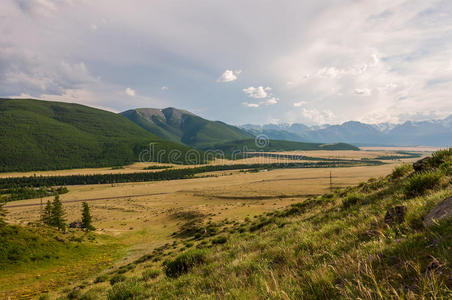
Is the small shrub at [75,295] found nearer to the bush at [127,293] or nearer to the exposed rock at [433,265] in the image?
the bush at [127,293]

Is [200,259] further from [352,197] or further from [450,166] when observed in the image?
[450,166]

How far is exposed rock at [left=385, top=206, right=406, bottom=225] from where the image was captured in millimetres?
4684

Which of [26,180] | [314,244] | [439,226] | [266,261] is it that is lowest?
[26,180]

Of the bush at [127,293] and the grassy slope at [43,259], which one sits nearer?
the bush at [127,293]

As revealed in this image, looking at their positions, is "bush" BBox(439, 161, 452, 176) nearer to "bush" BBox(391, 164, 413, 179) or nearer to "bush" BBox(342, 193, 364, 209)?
"bush" BBox(342, 193, 364, 209)

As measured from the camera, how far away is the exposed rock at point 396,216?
468 centimetres

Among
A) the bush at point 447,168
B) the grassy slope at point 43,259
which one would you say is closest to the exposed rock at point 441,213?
the bush at point 447,168

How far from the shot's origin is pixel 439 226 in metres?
3.29

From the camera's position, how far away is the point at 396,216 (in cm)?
480

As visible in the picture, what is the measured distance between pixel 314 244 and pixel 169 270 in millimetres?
7596

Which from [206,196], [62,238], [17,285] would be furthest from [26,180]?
[17,285]

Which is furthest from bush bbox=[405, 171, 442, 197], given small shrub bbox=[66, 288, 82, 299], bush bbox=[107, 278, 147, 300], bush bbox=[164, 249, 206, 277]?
small shrub bbox=[66, 288, 82, 299]

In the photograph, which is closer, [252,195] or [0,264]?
[0,264]

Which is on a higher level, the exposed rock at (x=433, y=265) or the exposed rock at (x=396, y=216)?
the exposed rock at (x=433, y=265)
